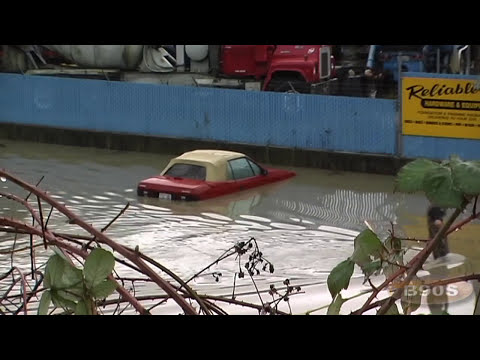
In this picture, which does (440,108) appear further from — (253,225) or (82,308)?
(82,308)

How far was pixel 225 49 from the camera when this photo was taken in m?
28.6

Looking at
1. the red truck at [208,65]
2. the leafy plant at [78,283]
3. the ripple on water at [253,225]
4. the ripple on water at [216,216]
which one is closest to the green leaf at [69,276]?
the leafy plant at [78,283]

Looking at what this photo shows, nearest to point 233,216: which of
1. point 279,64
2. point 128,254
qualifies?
point 279,64

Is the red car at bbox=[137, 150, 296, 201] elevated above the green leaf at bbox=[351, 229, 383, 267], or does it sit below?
below

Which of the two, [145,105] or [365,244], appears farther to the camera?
[145,105]

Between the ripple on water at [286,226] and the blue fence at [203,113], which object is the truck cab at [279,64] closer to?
the blue fence at [203,113]

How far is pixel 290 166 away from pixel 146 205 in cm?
530

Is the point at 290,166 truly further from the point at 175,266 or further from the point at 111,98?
the point at 175,266

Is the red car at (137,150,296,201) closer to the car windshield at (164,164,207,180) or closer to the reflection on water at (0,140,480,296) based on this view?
the car windshield at (164,164,207,180)

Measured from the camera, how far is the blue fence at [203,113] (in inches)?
909

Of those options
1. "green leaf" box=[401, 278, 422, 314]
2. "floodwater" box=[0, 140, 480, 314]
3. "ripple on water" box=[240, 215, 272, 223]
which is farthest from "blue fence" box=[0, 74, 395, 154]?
"green leaf" box=[401, 278, 422, 314]

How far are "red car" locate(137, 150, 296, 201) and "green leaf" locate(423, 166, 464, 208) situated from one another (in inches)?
681

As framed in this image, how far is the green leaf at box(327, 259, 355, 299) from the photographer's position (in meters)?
2.08
